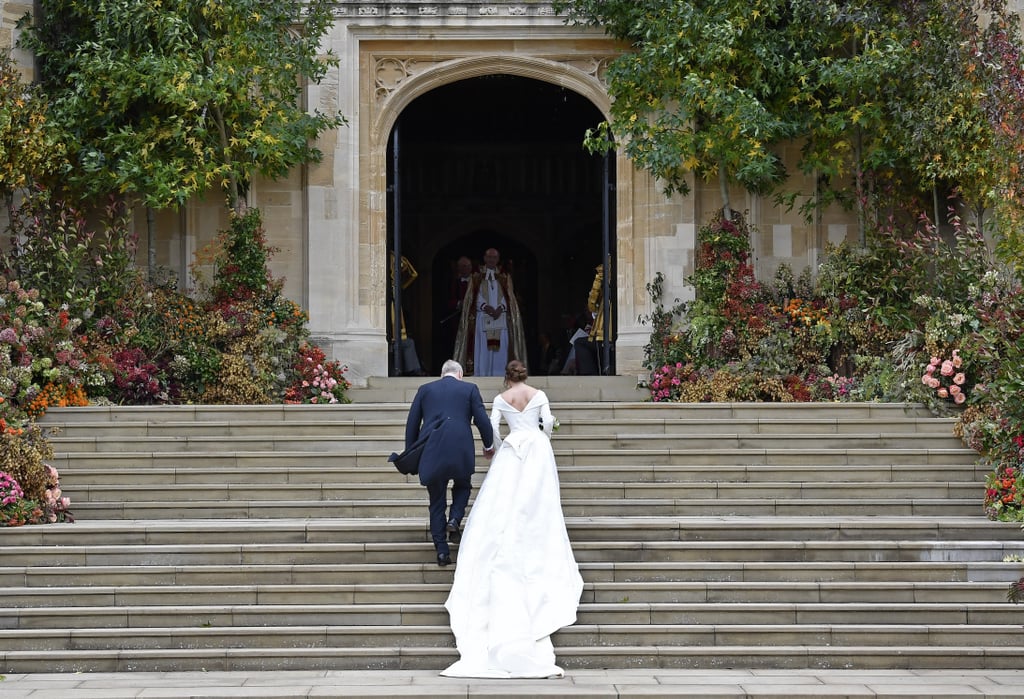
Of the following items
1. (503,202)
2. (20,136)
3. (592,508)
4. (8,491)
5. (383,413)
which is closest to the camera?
(8,491)

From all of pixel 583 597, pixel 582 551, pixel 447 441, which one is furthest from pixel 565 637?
pixel 447 441

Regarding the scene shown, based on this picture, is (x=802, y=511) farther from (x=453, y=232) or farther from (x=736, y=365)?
(x=453, y=232)

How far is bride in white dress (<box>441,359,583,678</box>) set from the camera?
8.00 meters

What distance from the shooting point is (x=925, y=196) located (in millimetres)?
15000

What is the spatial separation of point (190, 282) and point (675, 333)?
5417mm

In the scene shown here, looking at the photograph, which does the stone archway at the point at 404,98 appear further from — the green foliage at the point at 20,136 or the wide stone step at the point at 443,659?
the wide stone step at the point at 443,659

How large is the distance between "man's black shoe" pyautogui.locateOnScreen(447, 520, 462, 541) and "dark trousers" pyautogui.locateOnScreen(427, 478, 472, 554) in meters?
0.03

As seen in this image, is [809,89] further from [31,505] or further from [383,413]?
[31,505]

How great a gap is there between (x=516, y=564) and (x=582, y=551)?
38.0 inches

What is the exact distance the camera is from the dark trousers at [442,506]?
28.7ft

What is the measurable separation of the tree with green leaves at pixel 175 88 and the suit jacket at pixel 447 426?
5765 millimetres

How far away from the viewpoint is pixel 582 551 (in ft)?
30.2

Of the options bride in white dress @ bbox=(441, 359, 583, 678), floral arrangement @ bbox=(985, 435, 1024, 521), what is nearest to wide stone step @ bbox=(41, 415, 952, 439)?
floral arrangement @ bbox=(985, 435, 1024, 521)

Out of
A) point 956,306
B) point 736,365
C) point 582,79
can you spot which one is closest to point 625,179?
point 582,79
